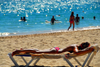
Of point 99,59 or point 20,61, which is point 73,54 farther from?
point 20,61

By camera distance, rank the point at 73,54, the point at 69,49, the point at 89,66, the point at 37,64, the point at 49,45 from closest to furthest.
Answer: the point at 73,54, the point at 69,49, the point at 89,66, the point at 37,64, the point at 49,45

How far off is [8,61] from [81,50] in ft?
8.43

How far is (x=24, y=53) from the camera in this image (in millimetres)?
4324

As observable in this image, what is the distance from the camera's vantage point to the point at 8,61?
Answer: 17.7 feet

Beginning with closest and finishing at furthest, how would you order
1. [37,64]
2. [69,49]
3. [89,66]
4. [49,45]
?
[69,49]
[89,66]
[37,64]
[49,45]

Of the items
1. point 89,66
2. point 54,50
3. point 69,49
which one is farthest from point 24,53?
point 89,66

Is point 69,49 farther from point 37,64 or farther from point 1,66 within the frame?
point 1,66

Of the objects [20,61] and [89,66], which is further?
[20,61]

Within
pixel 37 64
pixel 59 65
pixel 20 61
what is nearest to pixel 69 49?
pixel 59 65

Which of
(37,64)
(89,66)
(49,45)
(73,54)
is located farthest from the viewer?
(49,45)

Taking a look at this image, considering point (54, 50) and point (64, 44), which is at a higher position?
point (54, 50)

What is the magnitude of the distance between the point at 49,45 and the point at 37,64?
2.41m

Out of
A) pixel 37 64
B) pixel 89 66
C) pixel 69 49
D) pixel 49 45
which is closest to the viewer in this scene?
pixel 69 49

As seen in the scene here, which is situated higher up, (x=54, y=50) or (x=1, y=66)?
(x=54, y=50)
